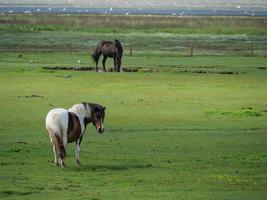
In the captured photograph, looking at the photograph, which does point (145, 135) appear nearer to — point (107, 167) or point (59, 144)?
point (107, 167)

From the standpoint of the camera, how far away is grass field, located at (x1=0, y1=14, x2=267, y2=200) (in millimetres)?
16203

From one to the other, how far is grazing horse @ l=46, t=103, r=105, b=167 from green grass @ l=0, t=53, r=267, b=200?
385 mm

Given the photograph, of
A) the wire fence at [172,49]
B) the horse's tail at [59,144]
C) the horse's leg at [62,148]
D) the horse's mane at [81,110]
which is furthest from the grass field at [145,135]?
the wire fence at [172,49]

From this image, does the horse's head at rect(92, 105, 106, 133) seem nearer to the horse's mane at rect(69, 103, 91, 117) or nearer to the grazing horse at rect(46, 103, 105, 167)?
the grazing horse at rect(46, 103, 105, 167)

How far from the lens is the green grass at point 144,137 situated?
53.1 feet

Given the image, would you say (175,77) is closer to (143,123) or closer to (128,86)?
(128,86)

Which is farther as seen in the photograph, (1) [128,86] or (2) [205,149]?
(1) [128,86]

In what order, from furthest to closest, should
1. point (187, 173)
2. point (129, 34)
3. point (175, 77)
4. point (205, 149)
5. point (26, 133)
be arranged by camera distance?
point (129, 34)
point (175, 77)
point (26, 133)
point (205, 149)
point (187, 173)

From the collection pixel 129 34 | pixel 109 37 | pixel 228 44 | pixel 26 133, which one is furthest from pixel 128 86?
pixel 129 34

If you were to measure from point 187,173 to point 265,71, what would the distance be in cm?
2758

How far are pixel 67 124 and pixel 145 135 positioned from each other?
19.0 feet

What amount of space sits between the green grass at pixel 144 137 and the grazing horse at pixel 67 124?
38 centimetres

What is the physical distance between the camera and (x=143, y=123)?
26500mm

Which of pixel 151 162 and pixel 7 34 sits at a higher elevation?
pixel 151 162
